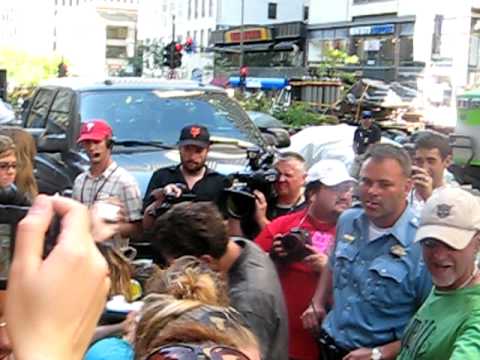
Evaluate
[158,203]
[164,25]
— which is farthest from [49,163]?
[164,25]

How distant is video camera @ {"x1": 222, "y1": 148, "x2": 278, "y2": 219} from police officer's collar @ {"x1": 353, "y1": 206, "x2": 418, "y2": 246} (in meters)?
0.95

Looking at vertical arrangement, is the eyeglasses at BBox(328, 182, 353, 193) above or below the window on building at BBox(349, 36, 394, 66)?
below

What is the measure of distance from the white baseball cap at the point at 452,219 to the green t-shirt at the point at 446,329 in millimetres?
204

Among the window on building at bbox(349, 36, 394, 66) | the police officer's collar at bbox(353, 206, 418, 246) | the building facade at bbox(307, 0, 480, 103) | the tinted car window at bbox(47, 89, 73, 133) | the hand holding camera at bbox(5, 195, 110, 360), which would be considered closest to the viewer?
the hand holding camera at bbox(5, 195, 110, 360)

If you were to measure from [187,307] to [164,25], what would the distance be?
105584 mm

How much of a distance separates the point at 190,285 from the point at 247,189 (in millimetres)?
2819

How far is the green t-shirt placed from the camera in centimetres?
284

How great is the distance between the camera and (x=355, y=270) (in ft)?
12.8

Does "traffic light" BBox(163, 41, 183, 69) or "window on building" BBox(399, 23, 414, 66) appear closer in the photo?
"traffic light" BBox(163, 41, 183, 69)

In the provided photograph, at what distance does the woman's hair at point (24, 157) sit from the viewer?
6.06 m

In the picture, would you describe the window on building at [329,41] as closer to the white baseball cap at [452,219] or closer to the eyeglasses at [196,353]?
the white baseball cap at [452,219]

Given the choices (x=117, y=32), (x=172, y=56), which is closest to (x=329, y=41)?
(x=172, y=56)

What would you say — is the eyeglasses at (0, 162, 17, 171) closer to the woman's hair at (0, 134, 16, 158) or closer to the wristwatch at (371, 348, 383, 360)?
the woman's hair at (0, 134, 16, 158)

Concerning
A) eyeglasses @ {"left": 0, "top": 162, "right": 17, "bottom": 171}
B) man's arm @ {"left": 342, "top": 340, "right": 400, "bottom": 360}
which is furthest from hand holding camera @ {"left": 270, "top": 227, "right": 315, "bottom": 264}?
eyeglasses @ {"left": 0, "top": 162, "right": 17, "bottom": 171}
